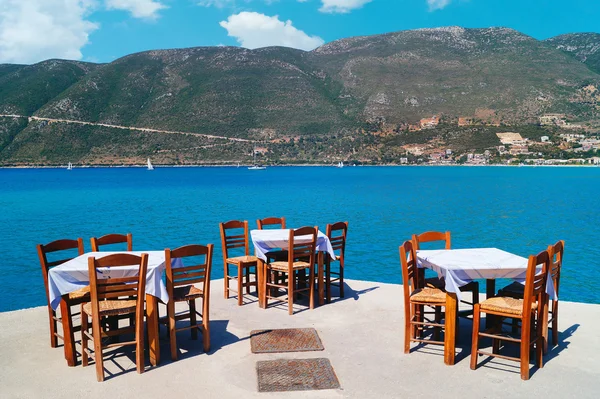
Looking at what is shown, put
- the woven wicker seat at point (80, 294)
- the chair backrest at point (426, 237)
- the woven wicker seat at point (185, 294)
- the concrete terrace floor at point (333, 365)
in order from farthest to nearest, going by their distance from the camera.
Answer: the chair backrest at point (426, 237) < the woven wicker seat at point (185, 294) < the woven wicker seat at point (80, 294) < the concrete terrace floor at point (333, 365)

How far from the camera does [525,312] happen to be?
4902 millimetres

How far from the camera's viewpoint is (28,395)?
181 inches

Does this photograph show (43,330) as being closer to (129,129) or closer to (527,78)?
(129,129)

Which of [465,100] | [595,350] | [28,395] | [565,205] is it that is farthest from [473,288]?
[465,100]

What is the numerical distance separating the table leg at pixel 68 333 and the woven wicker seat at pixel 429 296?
3.62 metres

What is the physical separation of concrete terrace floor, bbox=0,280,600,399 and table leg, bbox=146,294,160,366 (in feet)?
0.44

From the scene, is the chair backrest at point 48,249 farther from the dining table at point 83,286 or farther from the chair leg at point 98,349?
the chair leg at point 98,349

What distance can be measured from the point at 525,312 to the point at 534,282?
1.08 ft

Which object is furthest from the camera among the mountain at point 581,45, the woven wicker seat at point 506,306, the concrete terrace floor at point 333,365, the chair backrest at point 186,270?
the mountain at point 581,45

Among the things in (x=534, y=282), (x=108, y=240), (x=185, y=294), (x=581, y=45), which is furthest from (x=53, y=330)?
(x=581, y=45)

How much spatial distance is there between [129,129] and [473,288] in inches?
4902

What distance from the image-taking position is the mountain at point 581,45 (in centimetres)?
14850

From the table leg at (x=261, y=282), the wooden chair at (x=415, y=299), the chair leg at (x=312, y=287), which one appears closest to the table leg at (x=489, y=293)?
the wooden chair at (x=415, y=299)

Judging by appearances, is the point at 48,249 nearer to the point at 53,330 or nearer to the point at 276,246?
the point at 53,330
